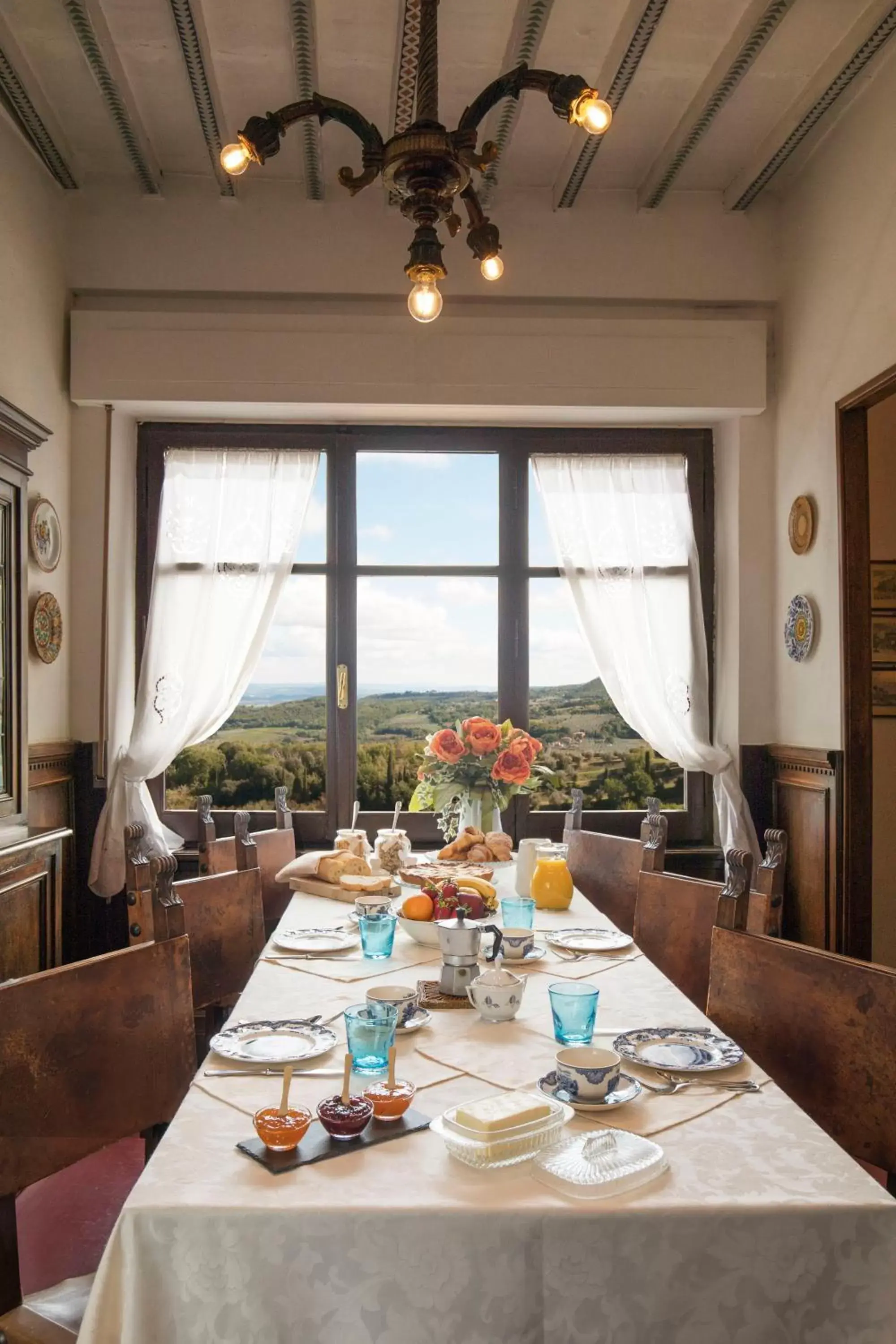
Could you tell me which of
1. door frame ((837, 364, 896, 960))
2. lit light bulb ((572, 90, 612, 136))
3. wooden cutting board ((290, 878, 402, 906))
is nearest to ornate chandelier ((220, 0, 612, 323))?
lit light bulb ((572, 90, 612, 136))

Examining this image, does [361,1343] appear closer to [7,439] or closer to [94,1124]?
[94,1124]

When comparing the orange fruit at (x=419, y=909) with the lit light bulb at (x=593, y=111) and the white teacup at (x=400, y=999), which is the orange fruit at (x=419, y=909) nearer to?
the white teacup at (x=400, y=999)

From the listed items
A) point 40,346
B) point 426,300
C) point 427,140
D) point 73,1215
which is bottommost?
point 73,1215

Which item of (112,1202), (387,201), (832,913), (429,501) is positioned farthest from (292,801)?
(387,201)

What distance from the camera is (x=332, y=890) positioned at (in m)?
2.81

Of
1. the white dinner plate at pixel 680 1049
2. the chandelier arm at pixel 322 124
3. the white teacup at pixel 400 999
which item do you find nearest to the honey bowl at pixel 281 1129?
the white teacup at pixel 400 999

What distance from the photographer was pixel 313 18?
2.88 metres

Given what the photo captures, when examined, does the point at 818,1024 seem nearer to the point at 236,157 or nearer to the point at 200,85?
the point at 236,157

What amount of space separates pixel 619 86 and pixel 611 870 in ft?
7.72

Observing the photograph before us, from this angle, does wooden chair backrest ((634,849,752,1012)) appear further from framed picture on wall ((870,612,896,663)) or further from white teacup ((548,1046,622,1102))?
framed picture on wall ((870,612,896,663))

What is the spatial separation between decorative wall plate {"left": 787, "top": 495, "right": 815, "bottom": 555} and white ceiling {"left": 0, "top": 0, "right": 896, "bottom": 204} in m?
1.17

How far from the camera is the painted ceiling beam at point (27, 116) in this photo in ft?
9.82

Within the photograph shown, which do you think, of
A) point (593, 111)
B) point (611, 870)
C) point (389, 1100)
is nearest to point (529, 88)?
point (593, 111)

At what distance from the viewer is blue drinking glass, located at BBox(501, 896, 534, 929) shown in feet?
7.34
